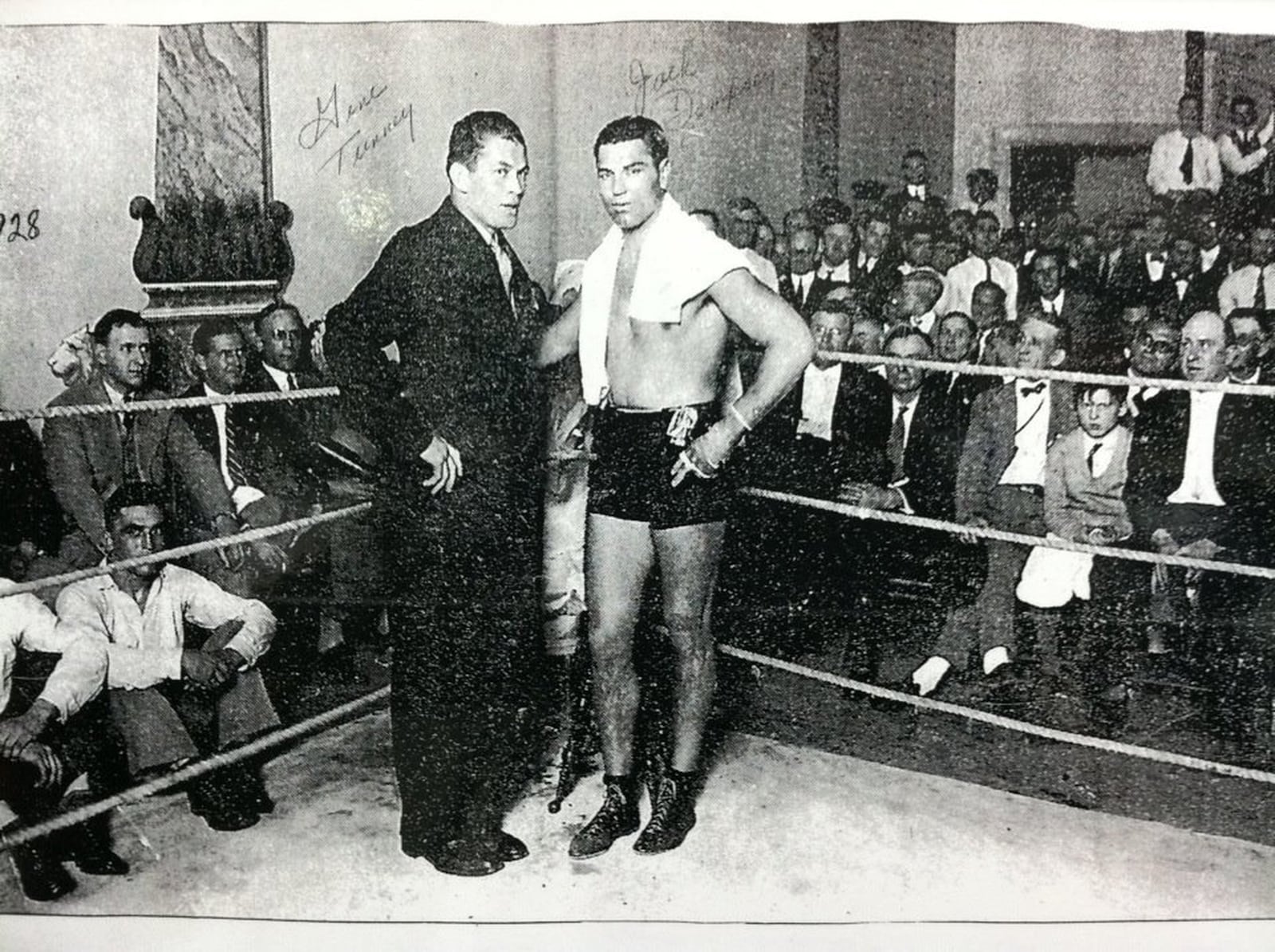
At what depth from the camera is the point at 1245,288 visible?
1697 mm

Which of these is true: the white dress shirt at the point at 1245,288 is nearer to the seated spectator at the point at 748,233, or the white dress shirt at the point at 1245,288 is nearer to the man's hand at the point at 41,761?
the seated spectator at the point at 748,233

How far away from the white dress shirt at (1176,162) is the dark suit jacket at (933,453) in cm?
38

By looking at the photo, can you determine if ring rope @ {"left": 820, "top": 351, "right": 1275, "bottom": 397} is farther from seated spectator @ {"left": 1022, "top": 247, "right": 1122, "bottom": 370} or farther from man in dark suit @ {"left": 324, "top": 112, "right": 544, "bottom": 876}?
man in dark suit @ {"left": 324, "top": 112, "right": 544, "bottom": 876}

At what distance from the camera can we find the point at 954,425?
1.71 metres

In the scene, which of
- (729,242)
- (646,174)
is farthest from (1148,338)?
(646,174)

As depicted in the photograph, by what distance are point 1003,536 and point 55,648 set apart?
1283 mm

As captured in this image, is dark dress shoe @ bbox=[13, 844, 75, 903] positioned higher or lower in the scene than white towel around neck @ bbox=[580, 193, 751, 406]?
lower

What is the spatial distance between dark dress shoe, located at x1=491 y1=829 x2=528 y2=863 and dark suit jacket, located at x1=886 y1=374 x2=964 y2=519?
70cm

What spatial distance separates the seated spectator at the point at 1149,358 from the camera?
1.69 m

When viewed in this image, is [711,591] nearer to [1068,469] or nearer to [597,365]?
[597,365]

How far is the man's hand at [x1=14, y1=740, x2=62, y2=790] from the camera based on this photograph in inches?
65.9

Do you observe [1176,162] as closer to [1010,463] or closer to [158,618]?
[1010,463]
